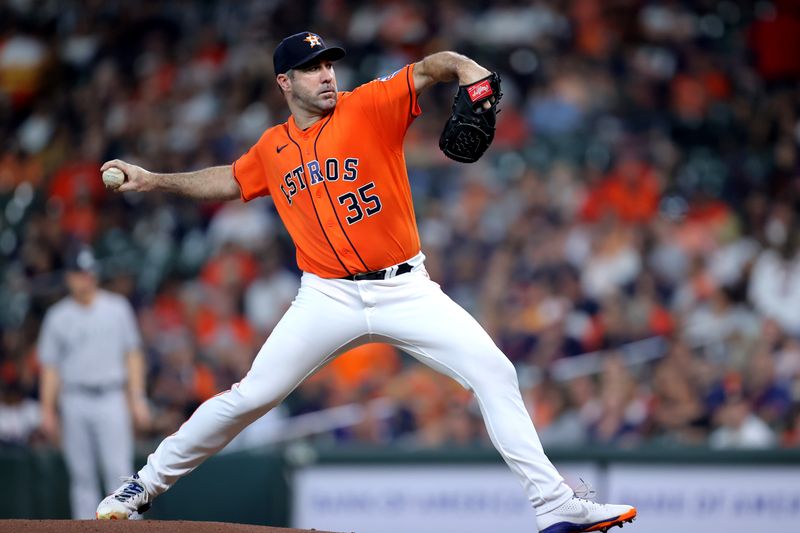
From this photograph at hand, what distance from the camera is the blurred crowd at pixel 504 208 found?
9422 millimetres

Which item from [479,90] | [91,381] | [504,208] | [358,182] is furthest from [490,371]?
[504,208]

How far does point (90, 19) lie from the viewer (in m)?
14.3

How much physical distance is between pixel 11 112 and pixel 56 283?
10.3 ft

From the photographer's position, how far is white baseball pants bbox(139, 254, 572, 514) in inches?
190

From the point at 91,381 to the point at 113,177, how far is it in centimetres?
364

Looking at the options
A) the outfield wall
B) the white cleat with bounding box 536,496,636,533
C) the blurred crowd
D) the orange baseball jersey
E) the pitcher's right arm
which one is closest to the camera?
the white cleat with bounding box 536,496,636,533

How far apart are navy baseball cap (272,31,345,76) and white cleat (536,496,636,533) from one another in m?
2.06

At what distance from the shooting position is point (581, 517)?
4832 mm

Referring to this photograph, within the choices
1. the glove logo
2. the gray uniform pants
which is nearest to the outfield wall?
the gray uniform pants

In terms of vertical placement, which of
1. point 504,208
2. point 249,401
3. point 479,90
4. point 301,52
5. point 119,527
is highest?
point 301,52

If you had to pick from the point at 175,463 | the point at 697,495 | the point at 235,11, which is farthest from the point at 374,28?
the point at 175,463

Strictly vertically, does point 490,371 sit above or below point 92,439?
above

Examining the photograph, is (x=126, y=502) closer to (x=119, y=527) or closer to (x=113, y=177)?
(x=119, y=527)

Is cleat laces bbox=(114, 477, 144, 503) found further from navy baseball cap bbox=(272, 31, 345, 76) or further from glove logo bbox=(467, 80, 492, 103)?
glove logo bbox=(467, 80, 492, 103)
